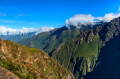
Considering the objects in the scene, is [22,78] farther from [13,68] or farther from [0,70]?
[0,70]

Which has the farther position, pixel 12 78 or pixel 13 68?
pixel 13 68

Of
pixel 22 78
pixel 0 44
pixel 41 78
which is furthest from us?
pixel 0 44

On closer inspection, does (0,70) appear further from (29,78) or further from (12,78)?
(29,78)

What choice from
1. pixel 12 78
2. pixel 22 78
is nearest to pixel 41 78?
pixel 22 78

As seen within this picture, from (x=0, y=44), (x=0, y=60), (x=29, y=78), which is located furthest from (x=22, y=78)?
(x=0, y=44)

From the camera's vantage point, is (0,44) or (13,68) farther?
(0,44)

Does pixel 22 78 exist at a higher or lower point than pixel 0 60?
lower

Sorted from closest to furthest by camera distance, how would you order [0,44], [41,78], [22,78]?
1. [22,78]
2. [41,78]
3. [0,44]

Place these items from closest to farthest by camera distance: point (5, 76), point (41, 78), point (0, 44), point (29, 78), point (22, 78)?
point (5, 76)
point (22, 78)
point (29, 78)
point (41, 78)
point (0, 44)

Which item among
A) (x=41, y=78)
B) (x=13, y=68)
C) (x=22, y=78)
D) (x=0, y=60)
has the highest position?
(x=0, y=60)
